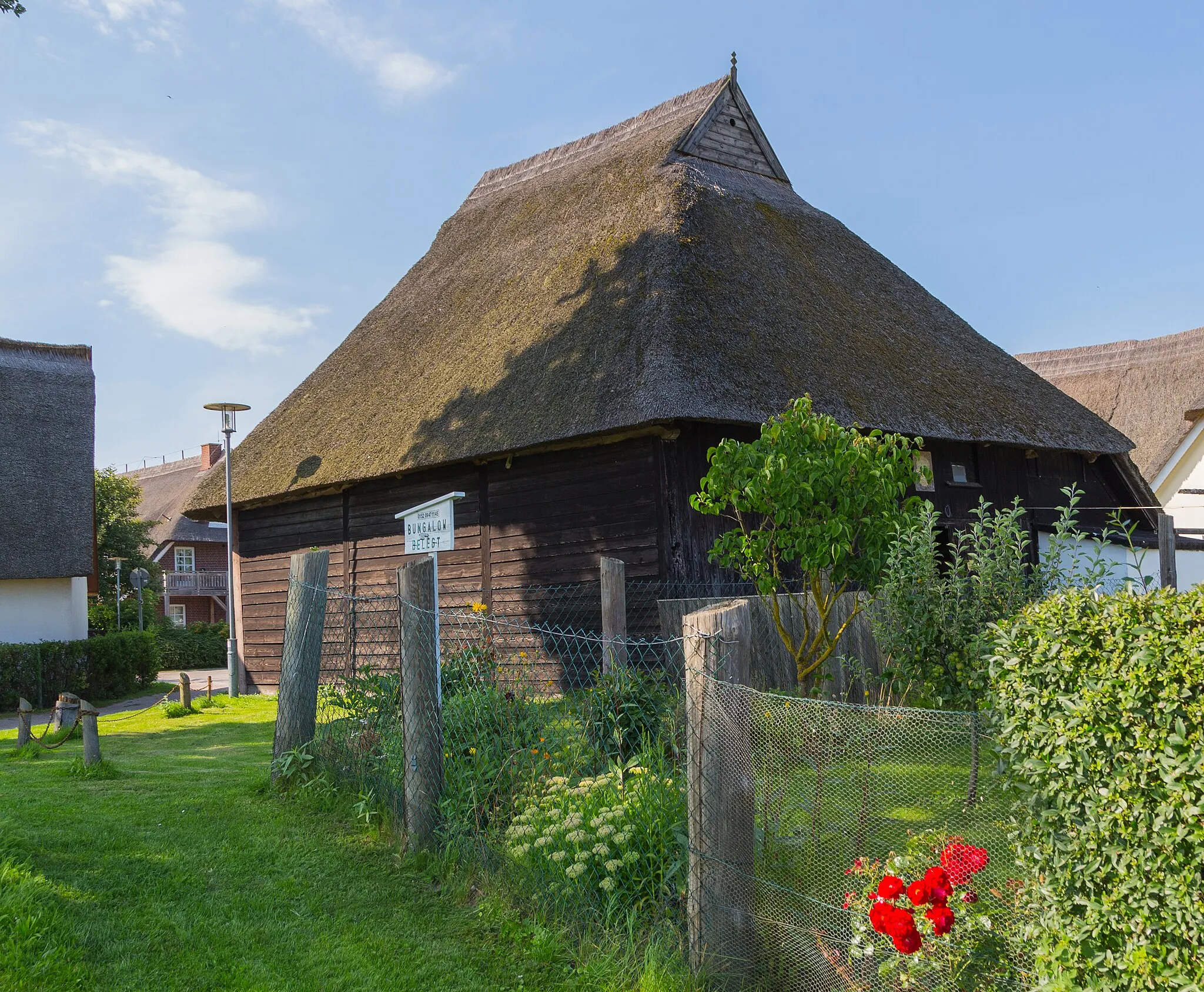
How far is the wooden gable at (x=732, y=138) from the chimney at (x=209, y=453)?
29.4 meters

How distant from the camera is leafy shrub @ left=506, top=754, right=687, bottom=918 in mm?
4012

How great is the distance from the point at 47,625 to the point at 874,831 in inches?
691

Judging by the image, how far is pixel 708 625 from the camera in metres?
3.84

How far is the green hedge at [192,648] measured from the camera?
28328 millimetres

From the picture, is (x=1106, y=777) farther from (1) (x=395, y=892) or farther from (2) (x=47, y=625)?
(2) (x=47, y=625)

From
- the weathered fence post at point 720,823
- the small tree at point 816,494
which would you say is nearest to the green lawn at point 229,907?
the weathered fence post at point 720,823

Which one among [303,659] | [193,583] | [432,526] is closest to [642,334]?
[432,526]

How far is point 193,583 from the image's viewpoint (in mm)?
37938

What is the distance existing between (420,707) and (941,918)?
2.95m

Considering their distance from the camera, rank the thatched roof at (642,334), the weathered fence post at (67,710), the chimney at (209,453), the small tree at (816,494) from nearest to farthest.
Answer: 1. the small tree at (816,494)
2. the weathered fence post at (67,710)
3. the thatched roof at (642,334)
4. the chimney at (209,453)

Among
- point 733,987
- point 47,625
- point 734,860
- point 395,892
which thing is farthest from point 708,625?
point 47,625

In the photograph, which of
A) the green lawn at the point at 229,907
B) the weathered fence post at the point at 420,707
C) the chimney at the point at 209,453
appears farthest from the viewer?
the chimney at the point at 209,453

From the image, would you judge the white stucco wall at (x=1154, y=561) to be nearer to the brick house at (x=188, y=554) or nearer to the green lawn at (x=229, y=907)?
the green lawn at (x=229, y=907)

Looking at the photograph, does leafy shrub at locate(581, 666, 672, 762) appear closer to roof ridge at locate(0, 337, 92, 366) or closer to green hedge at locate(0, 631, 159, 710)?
green hedge at locate(0, 631, 159, 710)
